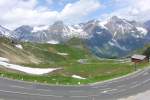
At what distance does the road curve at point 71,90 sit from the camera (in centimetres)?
5808

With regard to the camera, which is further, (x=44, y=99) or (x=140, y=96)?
(x=140, y=96)

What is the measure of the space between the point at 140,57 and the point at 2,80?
81136 millimetres

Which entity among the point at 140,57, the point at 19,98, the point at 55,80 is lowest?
the point at 19,98

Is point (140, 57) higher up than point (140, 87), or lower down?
higher up

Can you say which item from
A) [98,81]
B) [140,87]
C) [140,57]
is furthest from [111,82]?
[140,57]

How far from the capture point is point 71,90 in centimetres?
6938

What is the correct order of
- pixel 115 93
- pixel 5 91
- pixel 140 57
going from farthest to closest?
pixel 140 57
pixel 115 93
pixel 5 91

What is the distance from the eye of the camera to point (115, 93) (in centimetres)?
6869

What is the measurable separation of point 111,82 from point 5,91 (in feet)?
101

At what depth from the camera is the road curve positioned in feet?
191

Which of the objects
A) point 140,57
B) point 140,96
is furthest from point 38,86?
point 140,57

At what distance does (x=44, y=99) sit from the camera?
56375 mm

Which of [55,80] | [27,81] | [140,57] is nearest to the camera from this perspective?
[27,81]

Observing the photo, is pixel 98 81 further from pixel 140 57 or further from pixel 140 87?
pixel 140 57
